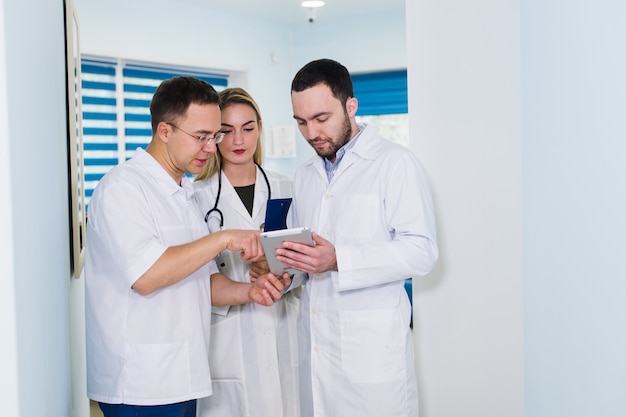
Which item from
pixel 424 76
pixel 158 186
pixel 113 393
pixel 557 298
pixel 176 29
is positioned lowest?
pixel 113 393

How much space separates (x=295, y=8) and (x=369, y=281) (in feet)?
12.5

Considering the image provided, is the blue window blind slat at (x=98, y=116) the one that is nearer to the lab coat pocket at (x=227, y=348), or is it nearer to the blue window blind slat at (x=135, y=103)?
the blue window blind slat at (x=135, y=103)

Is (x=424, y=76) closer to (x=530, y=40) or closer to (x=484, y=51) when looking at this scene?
(x=484, y=51)

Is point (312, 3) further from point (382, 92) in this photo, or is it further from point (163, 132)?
point (163, 132)

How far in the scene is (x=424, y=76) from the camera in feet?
6.25

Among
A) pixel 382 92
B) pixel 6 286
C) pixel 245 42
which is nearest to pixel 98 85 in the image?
pixel 245 42

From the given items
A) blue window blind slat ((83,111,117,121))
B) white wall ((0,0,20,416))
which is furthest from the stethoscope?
blue window blind slat ((83,111,117,121))

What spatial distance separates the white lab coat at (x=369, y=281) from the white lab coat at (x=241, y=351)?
0.22 m

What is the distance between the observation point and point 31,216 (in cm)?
99

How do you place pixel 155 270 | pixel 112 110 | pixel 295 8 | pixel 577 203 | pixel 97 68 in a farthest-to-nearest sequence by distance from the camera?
pixel 295 8 → pixel 112 110 → pixel 97 68 → pixel 155 270 → pixel 577 203

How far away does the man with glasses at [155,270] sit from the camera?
158 centimetres

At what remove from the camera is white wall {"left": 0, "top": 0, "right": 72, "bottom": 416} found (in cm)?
83

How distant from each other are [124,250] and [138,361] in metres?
0.29

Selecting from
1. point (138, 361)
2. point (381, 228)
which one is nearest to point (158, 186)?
point (138, 361)
